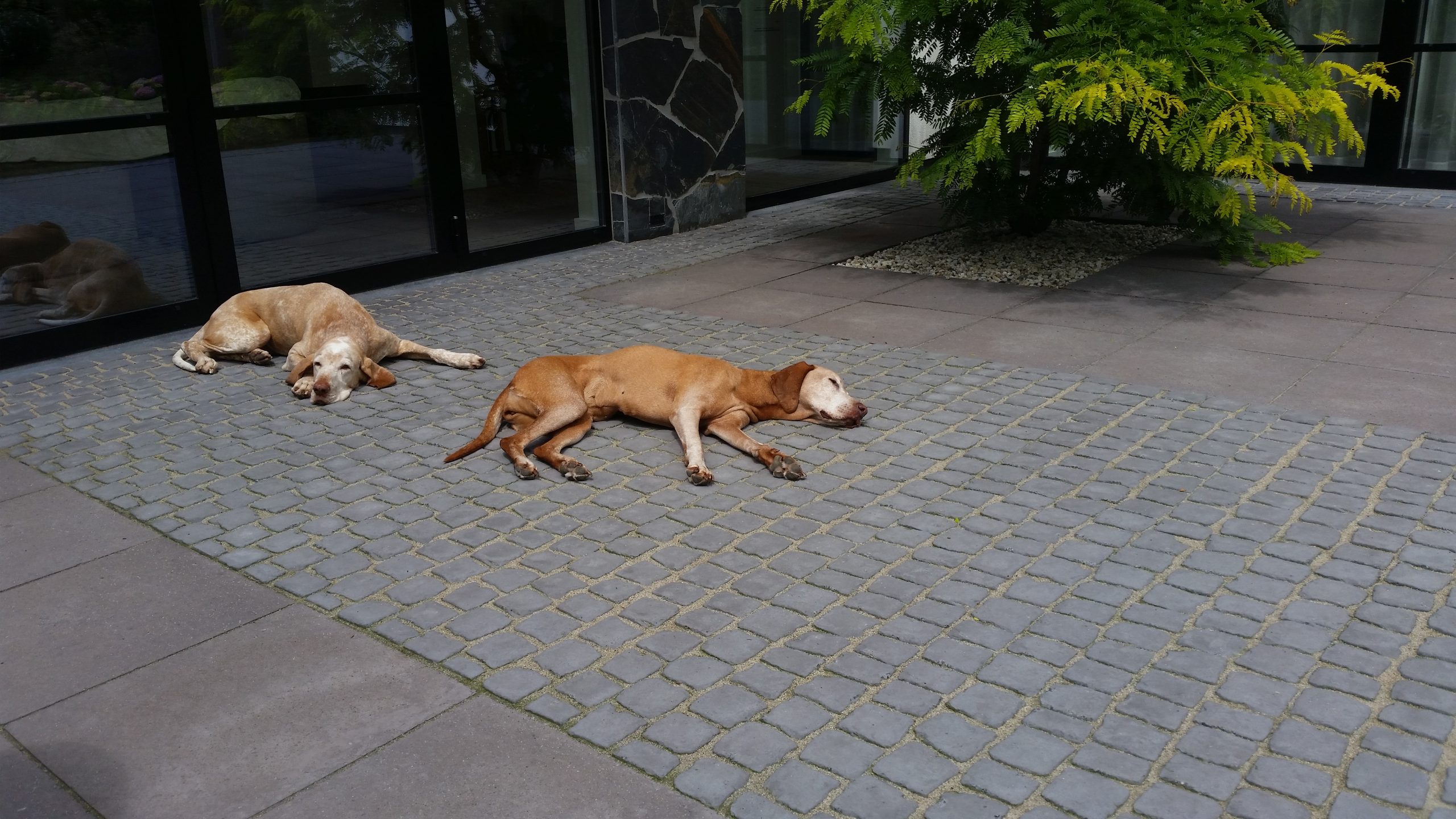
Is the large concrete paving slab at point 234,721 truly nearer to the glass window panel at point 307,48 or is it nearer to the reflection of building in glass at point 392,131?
the reflection of building in glass at point 392,131

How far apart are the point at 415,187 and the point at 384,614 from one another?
636 cm

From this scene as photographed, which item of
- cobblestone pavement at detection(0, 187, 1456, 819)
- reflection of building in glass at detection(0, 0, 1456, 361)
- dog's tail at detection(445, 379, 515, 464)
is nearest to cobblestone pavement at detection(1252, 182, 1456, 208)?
reflection of building in glass at detection(0, 0, 1456, 361)

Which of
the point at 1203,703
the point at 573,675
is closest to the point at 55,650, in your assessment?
the point at 573,675

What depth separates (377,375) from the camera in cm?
707

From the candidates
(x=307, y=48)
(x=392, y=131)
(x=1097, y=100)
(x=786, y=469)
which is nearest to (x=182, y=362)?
(x=307, y=48)

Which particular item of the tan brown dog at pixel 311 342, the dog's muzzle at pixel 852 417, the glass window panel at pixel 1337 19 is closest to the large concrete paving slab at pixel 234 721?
the dog's muzzle at pixel 852 417

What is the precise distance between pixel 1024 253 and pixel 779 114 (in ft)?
14.2

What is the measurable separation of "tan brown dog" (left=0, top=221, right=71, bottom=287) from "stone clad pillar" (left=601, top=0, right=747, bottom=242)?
5010 millimetres

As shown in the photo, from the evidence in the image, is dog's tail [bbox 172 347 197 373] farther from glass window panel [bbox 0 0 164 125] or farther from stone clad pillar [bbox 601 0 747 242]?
stone clad pillar [bbox 601 0 747 242]

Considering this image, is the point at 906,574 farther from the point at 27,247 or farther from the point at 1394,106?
the point at 1394,106

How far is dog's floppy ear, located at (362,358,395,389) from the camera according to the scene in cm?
706

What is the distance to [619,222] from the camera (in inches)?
456

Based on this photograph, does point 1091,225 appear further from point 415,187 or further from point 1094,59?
point 415,187

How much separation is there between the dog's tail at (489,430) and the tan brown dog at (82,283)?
381 centimetres
